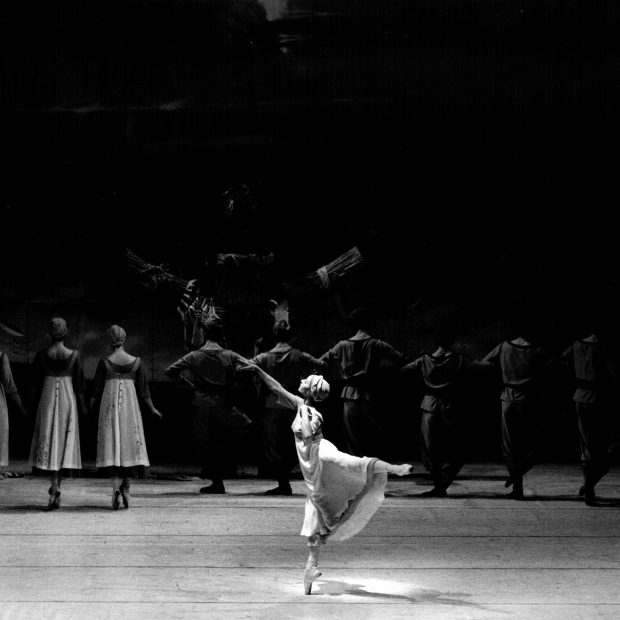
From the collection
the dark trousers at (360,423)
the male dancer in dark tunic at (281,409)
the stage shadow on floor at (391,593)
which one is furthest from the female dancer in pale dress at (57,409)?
the stage shadow on floor at (391,593)

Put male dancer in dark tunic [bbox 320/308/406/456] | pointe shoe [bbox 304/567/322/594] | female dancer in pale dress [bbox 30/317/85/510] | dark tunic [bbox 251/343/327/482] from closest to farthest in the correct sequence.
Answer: pointe shoe [bbox 304/567/322/594], female dancer in pale dress [bbox 30/317/85/510], dark tunic [bbox 251/343/327/482], male dancer in dark tunic [bbox 320/308/406/456]

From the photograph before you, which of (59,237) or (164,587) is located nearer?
(164,587)

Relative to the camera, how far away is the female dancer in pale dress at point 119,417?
32.3ft

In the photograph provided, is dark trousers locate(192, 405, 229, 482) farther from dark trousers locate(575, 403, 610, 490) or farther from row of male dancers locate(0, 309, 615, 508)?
dark trousers locate(575, 403, 610, 490)

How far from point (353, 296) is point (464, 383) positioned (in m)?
1.96

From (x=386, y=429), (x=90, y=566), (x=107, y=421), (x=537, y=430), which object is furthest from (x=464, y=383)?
(x=90, y=566)

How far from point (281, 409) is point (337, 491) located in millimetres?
3391

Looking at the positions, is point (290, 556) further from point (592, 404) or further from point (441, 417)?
point (592, 404)

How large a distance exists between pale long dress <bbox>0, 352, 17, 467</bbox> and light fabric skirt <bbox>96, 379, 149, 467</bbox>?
88 centimetres

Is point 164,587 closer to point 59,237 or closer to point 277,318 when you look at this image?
point 277,318

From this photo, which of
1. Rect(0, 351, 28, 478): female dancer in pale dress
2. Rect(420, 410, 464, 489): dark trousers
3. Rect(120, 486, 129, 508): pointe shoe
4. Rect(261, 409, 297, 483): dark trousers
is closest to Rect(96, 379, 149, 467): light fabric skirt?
Rect(120, 486, 129, 508): pointe shoe

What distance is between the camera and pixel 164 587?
7.60 meters

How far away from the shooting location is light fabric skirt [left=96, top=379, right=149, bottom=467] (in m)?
9.84

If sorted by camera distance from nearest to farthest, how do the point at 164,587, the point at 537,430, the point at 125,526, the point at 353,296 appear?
1. the point at 164,587
2. the point at 125,526
3. the point at 537,430
4. the point at 353,296
